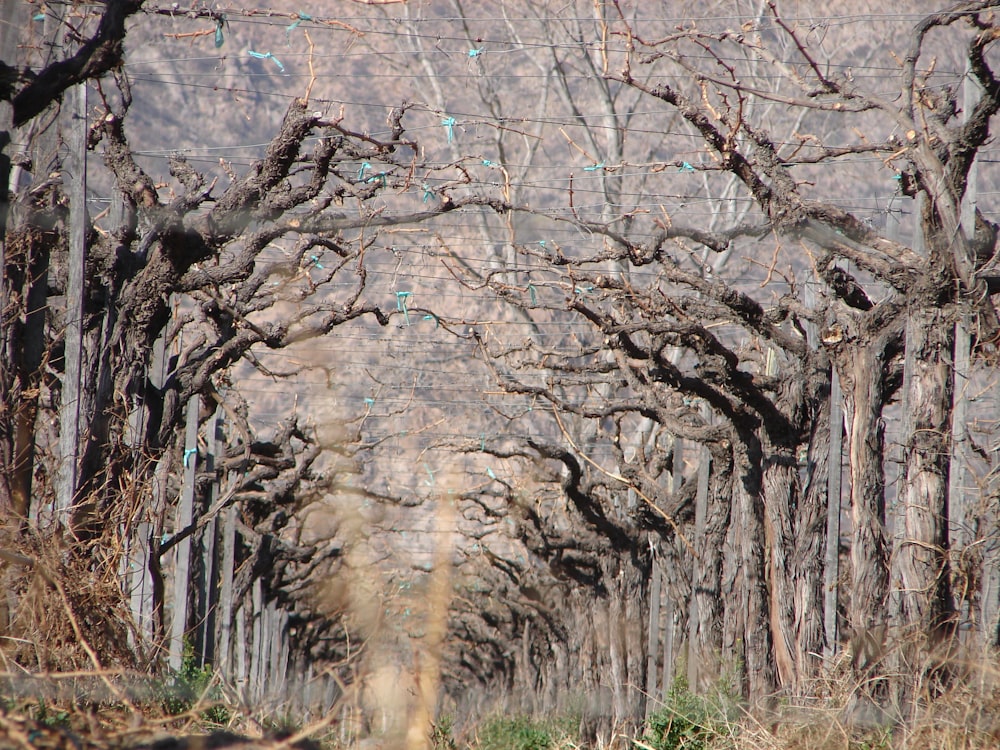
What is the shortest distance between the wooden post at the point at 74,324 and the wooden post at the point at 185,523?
437 centimetres

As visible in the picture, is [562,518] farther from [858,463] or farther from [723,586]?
[858,463]

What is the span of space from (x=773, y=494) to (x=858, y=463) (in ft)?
6.34

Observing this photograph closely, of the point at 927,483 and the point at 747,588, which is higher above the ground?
the point at 927,483

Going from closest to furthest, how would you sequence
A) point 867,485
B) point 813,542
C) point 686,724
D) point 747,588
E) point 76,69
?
point 76,69 → point 867,485 → point 686,724 → point 813,542 → point 747,588

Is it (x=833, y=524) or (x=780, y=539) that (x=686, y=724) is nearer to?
(x=833, y=524)

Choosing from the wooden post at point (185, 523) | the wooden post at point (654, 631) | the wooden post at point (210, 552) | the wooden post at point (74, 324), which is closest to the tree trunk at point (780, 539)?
the wooden post at point (654, 631)

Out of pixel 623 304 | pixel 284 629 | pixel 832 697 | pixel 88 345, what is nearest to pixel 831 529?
pixel 832 697

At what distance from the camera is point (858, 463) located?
8.85 m

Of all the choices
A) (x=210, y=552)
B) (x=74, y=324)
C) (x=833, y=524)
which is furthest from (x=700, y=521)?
(x=74, y=324)

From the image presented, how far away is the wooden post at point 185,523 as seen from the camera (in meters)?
12.2

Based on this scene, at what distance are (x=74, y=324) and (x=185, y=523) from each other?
4.70m

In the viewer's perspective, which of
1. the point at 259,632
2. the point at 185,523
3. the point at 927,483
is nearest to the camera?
the point at 927,483

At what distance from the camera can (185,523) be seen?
1196cm

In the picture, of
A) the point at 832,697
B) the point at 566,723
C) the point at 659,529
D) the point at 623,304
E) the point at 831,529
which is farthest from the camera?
the point at 566,723
